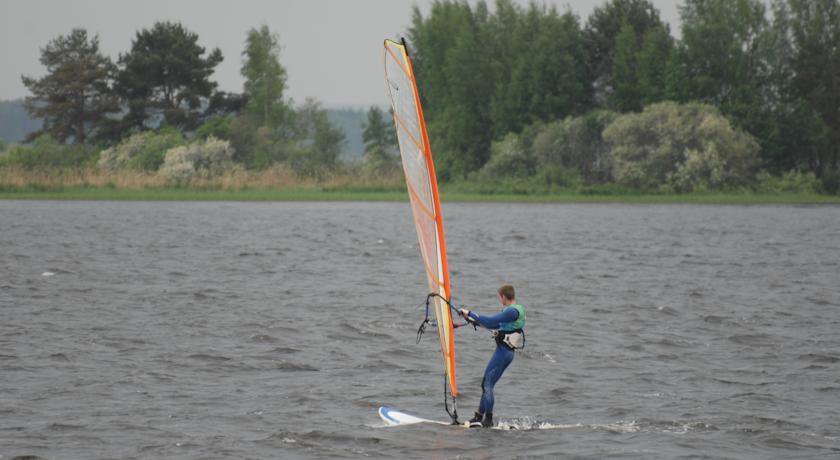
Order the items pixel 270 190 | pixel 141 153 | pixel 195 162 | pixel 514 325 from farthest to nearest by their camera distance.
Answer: pixel 141 153
pixel 270 190
pixel 195 162
pixel 514 325

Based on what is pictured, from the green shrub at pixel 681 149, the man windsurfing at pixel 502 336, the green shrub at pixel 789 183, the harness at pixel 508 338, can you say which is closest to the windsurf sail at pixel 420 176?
the man windsurfing at pixel 502 336

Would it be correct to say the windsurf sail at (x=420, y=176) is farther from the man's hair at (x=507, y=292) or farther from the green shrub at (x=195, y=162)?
the green shrub at (x=195, y=162)

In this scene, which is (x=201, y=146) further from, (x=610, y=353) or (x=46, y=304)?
(x=610, y=353)

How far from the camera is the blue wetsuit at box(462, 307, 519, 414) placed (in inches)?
525

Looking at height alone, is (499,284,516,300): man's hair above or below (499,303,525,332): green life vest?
above

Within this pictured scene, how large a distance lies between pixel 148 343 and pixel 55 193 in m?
53.1

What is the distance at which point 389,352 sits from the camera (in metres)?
20.7

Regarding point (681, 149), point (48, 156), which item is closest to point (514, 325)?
point (681, 149)

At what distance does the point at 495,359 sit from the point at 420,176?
2.63 m

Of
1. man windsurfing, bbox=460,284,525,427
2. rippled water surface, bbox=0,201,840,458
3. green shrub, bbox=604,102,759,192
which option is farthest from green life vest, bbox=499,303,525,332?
green shrub, bbox=604,102,759,192

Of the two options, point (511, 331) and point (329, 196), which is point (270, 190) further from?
point (511, 331)

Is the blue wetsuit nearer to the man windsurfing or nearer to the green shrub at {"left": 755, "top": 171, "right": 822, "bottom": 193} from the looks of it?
the man windsurfing

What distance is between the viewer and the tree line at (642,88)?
75.5 meters

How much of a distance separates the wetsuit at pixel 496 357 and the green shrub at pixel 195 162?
62.0 metres
